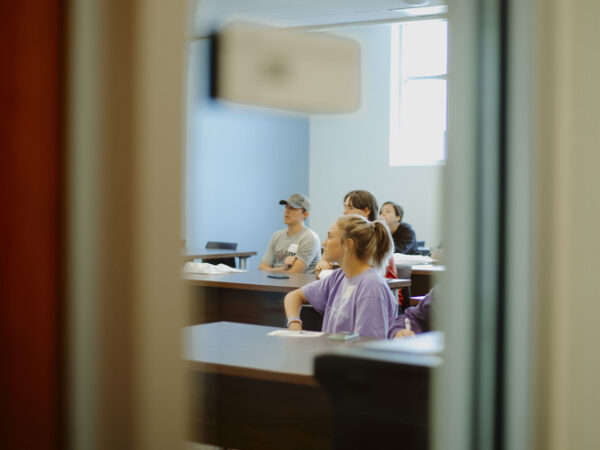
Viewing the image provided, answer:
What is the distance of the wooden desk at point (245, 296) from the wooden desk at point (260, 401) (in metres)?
1.73

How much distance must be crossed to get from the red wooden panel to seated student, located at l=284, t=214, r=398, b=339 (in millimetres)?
2349

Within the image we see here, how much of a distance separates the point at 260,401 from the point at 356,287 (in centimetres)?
78

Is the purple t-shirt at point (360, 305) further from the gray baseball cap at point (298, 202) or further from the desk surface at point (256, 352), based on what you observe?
the gray baseball cap at point (298, 202)

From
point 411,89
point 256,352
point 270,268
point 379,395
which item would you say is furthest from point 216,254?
point 379,395

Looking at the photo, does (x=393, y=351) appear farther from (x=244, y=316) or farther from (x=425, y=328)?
(x=244, y=316)

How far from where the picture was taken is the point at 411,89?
934 cm

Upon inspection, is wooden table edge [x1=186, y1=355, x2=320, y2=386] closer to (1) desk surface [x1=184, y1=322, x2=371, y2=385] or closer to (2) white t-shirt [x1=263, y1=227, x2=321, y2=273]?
(1) desk surface [x1=184, y1=322, x2=371, y2=385]

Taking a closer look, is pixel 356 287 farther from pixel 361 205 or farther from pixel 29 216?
pixel 29 216

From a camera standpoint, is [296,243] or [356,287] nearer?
[356,287]

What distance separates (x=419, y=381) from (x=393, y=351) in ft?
0.31

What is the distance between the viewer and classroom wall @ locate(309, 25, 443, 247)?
946 centimetres

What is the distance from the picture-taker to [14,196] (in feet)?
2.82

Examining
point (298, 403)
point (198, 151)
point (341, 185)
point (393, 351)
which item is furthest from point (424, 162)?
point (198, 151)

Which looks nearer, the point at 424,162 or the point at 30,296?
the point at 30,296
